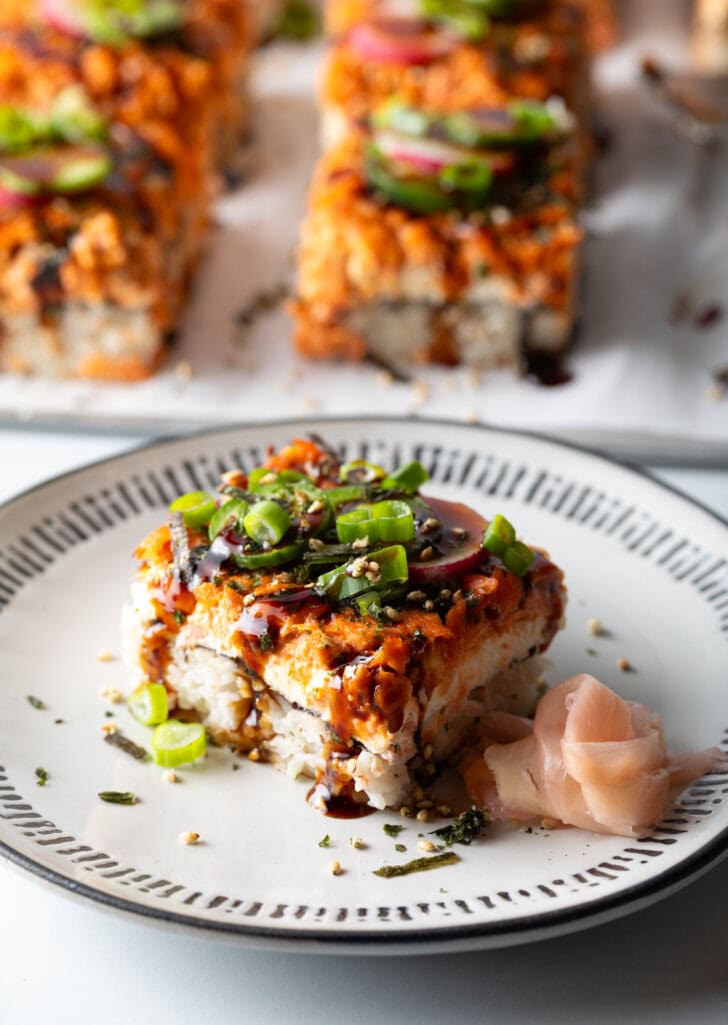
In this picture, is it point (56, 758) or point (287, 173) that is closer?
point (56, 758)

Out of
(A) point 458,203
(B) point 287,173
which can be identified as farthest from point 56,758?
(B) point 287,173

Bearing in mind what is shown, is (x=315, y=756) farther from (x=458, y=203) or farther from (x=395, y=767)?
(x=458, y=203)

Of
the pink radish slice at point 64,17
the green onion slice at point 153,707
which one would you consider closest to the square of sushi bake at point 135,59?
the pink radish slice at point 64,17

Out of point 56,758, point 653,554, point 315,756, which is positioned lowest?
point 56,758

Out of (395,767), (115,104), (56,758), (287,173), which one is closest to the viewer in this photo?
(395,767)

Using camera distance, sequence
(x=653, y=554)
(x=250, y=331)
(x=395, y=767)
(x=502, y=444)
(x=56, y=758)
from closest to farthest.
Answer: (x=395, y=767)
(x=56, y=758)
(x=653, y=554)
(x=502, y=444)
(x=250, y=331)

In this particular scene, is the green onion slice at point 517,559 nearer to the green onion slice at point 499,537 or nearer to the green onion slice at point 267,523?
Answer: the green onion slice at point 499,537

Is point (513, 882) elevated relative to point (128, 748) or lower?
elevated

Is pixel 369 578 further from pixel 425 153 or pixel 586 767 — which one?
pixel 425 153
